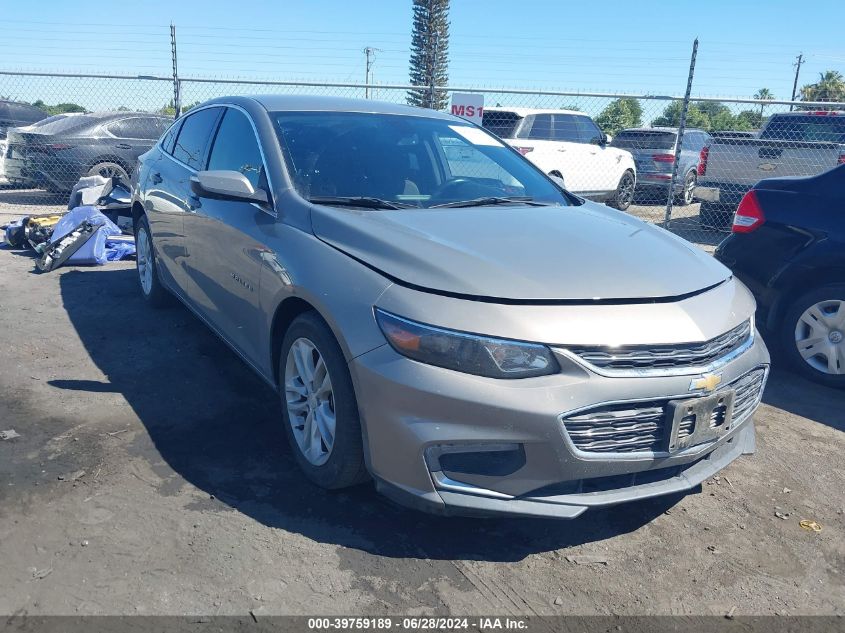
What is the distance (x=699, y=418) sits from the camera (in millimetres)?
2678

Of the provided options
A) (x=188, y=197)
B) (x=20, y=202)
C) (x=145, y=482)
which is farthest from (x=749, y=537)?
(x=20, y=202)

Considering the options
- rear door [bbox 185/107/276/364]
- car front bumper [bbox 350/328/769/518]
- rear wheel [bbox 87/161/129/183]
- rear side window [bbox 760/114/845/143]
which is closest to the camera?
car front bumper [bbox 350/328/769/518]

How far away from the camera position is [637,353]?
2.58 m

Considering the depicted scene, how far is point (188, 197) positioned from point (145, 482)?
2.03 m

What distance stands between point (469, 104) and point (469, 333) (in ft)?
27.6

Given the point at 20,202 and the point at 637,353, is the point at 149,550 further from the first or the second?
the point at 20,202

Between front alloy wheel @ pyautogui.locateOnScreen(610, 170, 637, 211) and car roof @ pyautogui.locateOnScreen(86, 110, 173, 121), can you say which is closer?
car roof @ pyautogui.locateOnScreen(86, 110, 173, 121)

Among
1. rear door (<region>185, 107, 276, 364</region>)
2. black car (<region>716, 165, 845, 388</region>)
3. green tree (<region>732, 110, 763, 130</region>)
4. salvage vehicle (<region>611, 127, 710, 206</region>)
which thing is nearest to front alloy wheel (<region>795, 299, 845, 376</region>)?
black car (<region>716, 165, 845, 388</region>)

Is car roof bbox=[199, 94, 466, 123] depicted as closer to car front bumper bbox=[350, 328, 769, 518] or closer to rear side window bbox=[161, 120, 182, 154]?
rear side window bbox=[161, 120, 182, 154]

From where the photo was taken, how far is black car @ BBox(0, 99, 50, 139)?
15.4 meters

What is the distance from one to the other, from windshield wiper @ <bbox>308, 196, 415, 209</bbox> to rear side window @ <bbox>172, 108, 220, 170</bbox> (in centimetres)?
154

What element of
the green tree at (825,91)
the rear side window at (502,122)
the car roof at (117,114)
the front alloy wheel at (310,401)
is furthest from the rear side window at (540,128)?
the green tree at (825,91)

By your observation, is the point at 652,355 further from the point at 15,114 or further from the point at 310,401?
the point at 15,114

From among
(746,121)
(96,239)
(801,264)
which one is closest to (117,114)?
(96,239)
